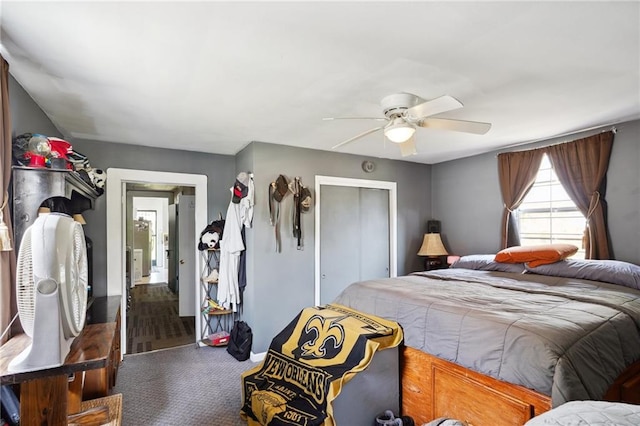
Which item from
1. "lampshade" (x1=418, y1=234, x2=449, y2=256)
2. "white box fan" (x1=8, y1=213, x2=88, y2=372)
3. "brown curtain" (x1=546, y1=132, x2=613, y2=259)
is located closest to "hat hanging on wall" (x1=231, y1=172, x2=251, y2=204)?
"white box fan" (x1=8, y1=213, x2=88, y2=372)

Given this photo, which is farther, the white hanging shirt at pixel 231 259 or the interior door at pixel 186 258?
the interior door at pixel 186 258

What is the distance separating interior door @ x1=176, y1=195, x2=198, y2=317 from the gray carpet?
4.79ft

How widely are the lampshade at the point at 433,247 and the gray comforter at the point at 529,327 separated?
1.66 metres

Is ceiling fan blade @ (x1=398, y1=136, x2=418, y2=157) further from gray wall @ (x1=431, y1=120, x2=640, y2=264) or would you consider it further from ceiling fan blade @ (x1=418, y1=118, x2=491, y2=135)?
gray wall @ (x1=431, y1=120, x2=640, y2=264)

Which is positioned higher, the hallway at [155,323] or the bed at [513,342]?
the bed at [513,342]

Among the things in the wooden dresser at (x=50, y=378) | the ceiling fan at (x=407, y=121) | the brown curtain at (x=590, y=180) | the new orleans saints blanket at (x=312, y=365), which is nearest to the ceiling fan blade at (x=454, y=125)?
the ceiling fan at (x=407, y=121)

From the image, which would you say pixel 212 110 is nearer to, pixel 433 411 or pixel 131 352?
pixel 433 411

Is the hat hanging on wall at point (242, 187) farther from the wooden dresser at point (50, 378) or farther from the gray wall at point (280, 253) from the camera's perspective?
the wooden dresser at point (50, 378)

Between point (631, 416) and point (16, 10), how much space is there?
248 centimetres

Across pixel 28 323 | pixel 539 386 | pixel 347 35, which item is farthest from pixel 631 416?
pixel 28 323

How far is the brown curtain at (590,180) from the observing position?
3262mm

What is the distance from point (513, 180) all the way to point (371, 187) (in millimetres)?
1765

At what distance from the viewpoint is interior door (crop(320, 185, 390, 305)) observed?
13.9 ft

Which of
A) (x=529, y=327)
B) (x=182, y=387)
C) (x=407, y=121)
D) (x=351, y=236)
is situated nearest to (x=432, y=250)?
(x=351, y=236)
